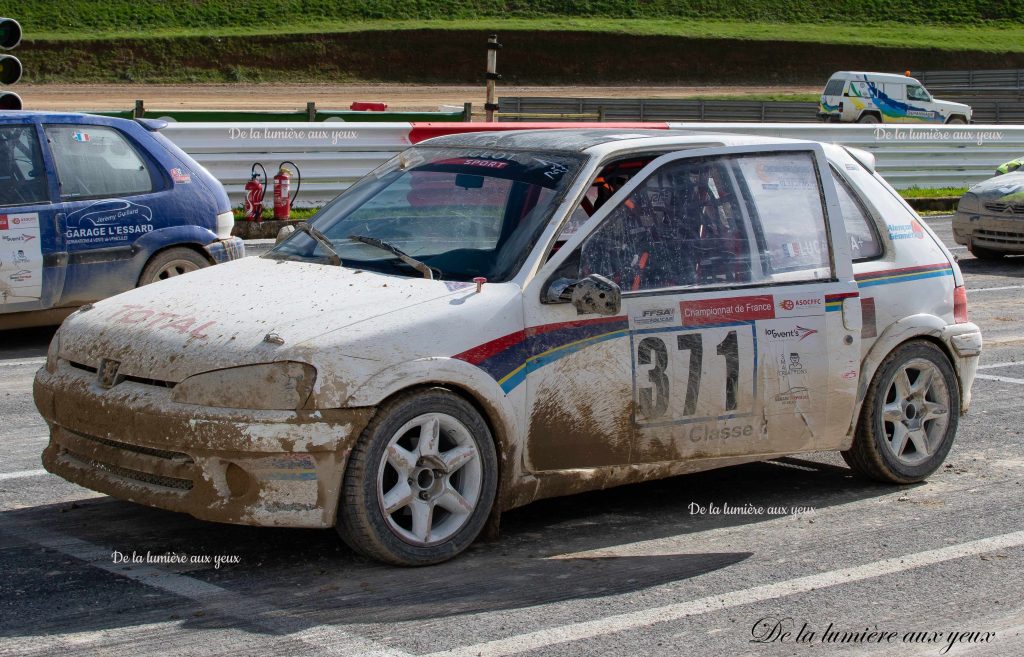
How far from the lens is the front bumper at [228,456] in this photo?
15.3 ft

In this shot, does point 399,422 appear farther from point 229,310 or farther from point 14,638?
point 14,638

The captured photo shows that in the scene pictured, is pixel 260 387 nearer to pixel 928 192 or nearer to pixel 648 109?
pixel 928 192

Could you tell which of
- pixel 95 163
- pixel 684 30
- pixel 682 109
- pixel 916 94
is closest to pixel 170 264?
pixel 95 163

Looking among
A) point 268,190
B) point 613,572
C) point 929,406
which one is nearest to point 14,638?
point 613,572

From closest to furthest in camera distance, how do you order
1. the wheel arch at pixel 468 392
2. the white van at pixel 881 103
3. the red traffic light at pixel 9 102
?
the wheel arch at pixel 468 392, the red traffic light at pixel 9 102, the white van at pixel 881 103

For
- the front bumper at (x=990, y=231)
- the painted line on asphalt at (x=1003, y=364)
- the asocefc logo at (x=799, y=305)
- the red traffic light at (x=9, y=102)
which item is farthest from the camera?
the front bumper at (x=990, y=231)

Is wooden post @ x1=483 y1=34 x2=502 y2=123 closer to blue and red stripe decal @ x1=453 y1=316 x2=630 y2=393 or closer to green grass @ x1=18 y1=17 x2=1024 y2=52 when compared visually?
blue and red stripe decal @ x1=453 y1=316 x2=630 y2=393

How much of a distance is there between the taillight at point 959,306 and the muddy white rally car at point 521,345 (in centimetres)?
2

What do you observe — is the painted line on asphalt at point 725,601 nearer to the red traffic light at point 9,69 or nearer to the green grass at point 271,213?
the red traffic light at point 9,69

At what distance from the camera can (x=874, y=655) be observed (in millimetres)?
4344

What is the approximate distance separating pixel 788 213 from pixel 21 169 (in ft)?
18.7

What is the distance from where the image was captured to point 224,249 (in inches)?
400

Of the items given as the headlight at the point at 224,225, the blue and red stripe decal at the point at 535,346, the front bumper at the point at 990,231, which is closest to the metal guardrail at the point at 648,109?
the front bumper at the point at 990,231

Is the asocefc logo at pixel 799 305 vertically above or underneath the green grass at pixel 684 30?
underneath
